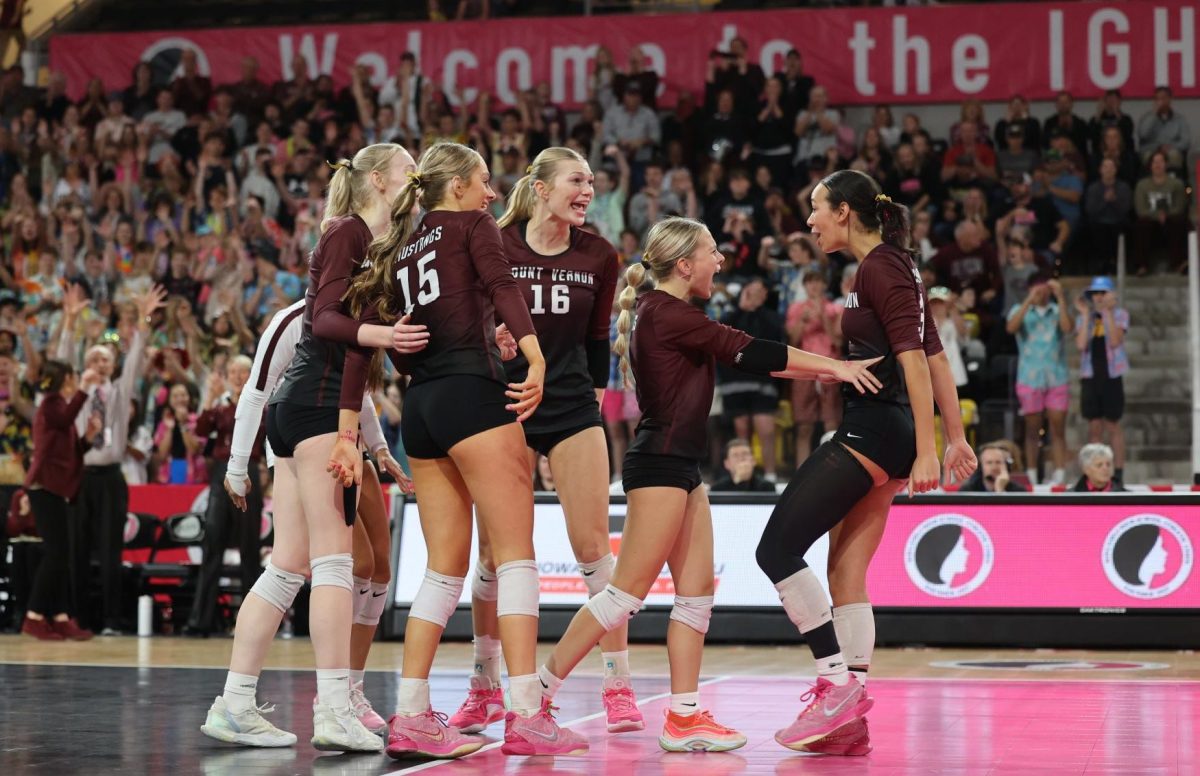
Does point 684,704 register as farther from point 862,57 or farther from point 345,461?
point 862,57

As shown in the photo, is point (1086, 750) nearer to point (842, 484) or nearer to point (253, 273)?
point (842, 484)

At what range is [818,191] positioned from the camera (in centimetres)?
613

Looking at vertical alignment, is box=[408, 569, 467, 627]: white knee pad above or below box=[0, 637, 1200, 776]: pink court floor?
above

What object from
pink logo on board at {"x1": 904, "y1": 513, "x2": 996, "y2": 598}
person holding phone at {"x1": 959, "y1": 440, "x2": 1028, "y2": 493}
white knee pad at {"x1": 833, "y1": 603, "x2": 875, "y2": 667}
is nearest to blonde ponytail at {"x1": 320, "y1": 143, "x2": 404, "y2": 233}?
white knee pad at {"x1": 833, "y1": 603, "x2": 875, "y2": 667}

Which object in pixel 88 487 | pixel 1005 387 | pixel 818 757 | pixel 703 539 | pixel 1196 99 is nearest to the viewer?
pixel 818 757

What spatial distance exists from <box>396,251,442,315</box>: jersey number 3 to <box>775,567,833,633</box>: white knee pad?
5.38 feet

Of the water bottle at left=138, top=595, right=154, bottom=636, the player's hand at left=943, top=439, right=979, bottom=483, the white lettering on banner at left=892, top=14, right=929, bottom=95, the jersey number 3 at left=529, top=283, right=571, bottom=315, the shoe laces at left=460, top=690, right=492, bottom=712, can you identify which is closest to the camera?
the player's hand at left=943, top=439, right=979, bottom=483

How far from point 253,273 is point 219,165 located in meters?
2.56

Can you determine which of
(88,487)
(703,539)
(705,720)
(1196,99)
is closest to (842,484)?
(703,539)

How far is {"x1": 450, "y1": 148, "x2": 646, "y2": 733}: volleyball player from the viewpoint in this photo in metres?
6.18

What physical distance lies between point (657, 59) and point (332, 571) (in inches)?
573

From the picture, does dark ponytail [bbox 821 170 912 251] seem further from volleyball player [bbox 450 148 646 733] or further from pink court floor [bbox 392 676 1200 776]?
pink court floor [bbox 392 676 1200 776]

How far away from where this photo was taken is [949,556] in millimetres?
10625

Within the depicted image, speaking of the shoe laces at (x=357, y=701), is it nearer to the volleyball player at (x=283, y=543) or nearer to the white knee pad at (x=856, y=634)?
the volleyball player at (x=283, y=543)
